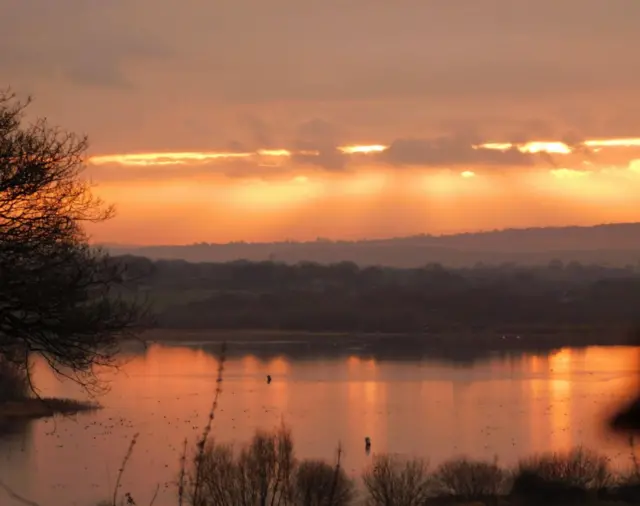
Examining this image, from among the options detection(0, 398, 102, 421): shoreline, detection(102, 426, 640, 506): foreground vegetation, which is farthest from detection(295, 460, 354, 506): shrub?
detection(0, 398, 102, 421): shoreline

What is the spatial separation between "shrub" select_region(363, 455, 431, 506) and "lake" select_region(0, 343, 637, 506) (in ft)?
4.63

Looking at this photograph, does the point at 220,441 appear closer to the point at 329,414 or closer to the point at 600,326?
the point at 329,414

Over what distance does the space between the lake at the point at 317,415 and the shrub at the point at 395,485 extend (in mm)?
1410

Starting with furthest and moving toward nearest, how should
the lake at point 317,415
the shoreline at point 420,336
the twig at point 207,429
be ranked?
the shoreline at point 420,336
the lake at point 317,415
the twig at point 207,429

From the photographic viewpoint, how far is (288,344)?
4469 cm

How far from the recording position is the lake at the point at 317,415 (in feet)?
55.9

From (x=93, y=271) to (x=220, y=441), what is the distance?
13.3 meters

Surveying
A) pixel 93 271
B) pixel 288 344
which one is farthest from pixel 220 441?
pixel 288 344

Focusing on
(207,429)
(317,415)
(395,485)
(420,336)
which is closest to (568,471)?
(395,485)

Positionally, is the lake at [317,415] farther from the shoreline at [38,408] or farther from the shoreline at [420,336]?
the shoreline at [420,336]

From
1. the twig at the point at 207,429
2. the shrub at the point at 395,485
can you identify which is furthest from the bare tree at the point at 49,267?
the shrub at the point at 395,485

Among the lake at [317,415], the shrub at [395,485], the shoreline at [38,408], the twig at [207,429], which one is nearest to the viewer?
the twig at [207,429]

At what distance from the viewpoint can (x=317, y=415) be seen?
76.0ft

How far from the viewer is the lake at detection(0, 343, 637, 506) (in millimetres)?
17047
